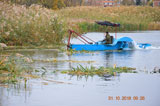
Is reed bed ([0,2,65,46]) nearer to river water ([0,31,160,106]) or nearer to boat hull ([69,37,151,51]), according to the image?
boat hull ([69,37,151,51])

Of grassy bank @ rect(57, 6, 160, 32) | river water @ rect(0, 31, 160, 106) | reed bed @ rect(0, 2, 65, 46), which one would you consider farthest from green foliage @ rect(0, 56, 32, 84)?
grassy bank @ rect(57, 6, 160, 32)

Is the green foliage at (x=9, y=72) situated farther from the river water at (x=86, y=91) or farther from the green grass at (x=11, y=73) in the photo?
the river water at (x=86, y=91)

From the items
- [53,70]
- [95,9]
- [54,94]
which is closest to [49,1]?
[95,9]

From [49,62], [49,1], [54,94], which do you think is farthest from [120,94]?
[49,1]

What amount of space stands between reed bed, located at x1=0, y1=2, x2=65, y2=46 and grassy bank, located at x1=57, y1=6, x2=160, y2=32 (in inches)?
670

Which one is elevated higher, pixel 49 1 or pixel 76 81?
pixel 49 1

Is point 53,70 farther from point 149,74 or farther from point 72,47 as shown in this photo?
point 72,47

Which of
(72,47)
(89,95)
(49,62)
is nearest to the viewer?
(89,95)

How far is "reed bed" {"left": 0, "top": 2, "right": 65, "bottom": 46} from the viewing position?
29641mm

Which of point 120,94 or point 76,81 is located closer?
point 120,94

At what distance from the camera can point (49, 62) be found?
2238 cm

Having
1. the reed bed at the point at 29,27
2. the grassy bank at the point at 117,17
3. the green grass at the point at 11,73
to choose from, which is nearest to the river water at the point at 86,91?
the green grass at the point at 11,73

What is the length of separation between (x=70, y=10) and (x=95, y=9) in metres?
6.98

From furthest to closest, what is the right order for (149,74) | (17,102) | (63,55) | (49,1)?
1. (49,1)
2. (63,55)
3. (149,74)
4. (17,102)
